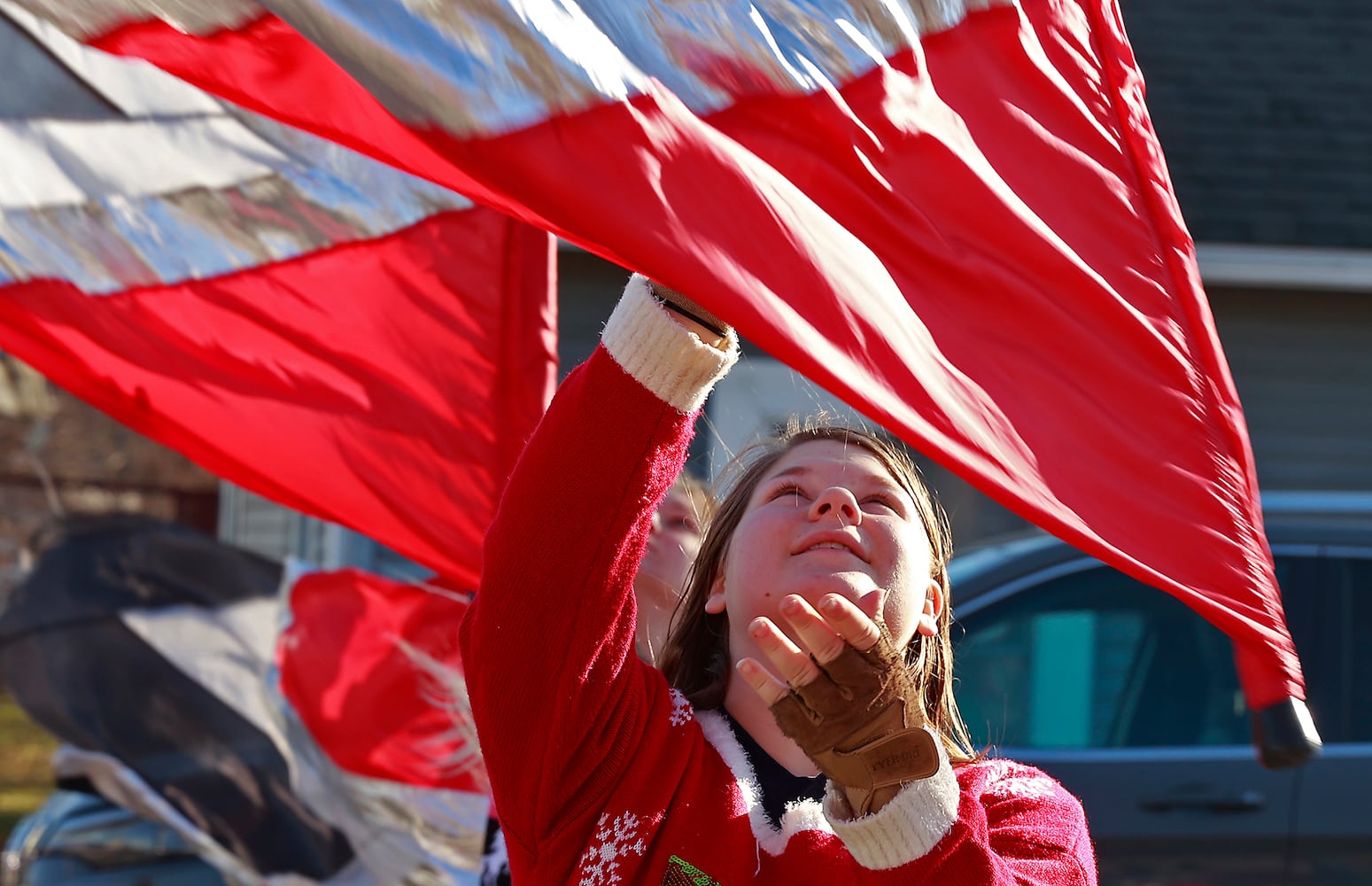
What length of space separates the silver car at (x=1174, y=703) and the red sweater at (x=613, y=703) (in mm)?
2335

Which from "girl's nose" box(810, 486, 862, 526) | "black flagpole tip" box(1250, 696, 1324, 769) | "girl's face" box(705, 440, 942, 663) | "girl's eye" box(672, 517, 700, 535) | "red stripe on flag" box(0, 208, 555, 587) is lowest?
"girl's eye" box(672, 517, 700, 535)

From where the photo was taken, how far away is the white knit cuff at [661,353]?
1444 millimetres

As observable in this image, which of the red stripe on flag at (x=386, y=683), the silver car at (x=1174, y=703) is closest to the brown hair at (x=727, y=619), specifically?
the red stripe on flag at (x=386, y=683)

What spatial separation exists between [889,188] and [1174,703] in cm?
282

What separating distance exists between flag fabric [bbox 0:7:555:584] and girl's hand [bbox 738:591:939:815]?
151 cm

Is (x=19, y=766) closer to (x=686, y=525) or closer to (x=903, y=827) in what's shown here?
(x=686, y=525)

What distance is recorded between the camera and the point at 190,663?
378 centimetres

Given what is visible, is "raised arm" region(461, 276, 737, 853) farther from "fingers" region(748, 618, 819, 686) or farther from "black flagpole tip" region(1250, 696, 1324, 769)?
"black flagpole tip" region(1250, 696, 1324, 769)

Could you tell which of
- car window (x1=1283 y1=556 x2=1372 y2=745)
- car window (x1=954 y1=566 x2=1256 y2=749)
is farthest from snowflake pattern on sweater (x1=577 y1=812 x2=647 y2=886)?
car window (x1=1283 y1=556 x2=1372 y2=745)

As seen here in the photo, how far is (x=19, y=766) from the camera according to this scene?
9891mm

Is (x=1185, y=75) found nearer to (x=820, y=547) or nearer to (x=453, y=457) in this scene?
(x=453, y=457)

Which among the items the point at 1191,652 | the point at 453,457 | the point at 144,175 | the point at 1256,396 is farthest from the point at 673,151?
the point at 1256,396

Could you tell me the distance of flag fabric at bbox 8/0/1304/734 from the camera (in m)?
1.34

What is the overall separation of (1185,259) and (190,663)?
9.35ft
